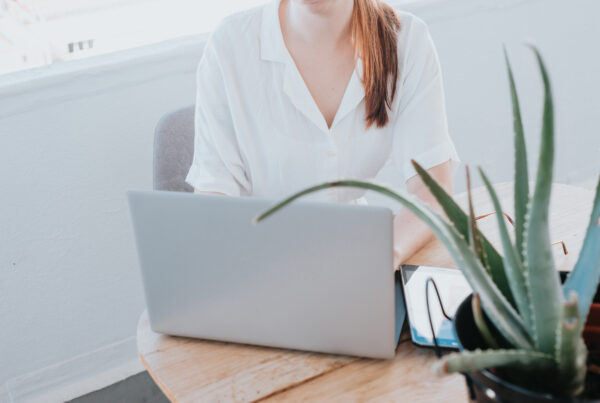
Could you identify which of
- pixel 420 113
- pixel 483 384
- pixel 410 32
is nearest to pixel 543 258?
pixel 483 384

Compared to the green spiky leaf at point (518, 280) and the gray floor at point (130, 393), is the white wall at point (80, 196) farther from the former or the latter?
the green spiky leaf at point (518, 280)

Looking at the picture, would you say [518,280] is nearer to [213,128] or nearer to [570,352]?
[570,352]

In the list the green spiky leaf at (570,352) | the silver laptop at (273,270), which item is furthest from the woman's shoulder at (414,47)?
the green spiky leaf at (570,352)

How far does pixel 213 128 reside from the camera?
1432 mm

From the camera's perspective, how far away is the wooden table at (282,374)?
0.86 meters

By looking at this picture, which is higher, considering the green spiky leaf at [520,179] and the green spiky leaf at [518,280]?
the green spiky leaf at [520,179]

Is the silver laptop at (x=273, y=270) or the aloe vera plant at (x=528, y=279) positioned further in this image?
the silver laptop at (x=273, y=270)

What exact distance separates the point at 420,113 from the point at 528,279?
2.62 ft

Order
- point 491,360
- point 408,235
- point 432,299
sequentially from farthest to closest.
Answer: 1. point 408,235
2. point 432,299
3. point 491,360

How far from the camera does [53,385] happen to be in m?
2.10

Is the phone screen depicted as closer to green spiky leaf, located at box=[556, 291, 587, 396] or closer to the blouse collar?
green spiky leaf, located at box=[556, 291, 587, 396]

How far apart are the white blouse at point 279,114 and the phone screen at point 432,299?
34 cm

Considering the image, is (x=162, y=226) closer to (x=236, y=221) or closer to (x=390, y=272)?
(x=236, y=221)

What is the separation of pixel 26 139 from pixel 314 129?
893mm
